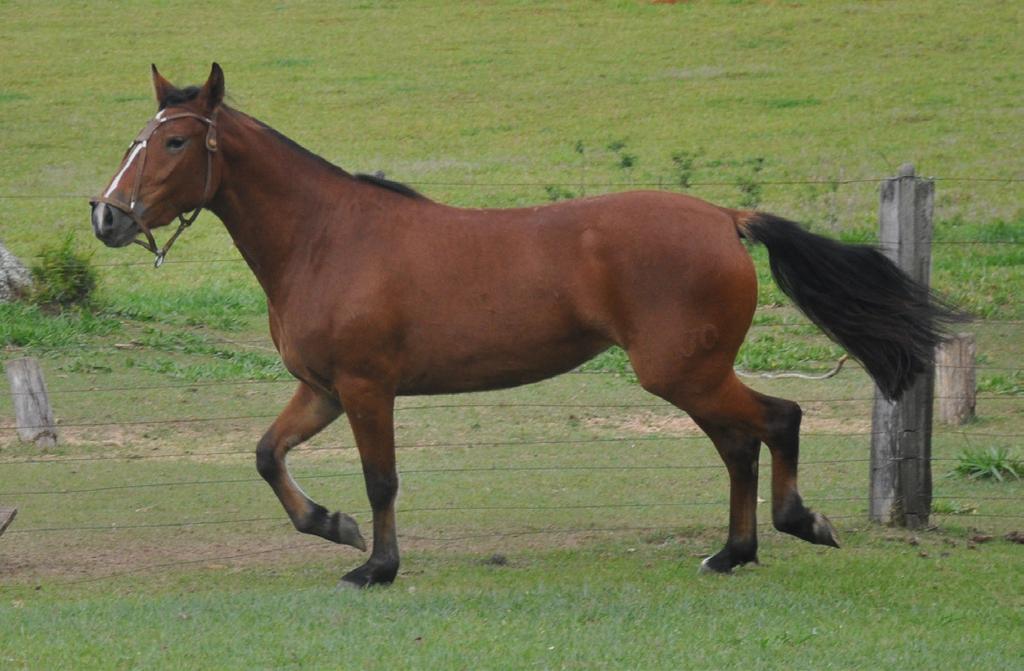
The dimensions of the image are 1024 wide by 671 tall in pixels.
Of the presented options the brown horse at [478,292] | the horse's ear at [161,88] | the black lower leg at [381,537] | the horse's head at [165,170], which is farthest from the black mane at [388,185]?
the black lower leg at [381,537]

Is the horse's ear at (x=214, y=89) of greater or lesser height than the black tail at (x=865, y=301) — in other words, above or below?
above

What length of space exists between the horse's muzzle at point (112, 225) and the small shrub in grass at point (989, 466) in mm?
5398

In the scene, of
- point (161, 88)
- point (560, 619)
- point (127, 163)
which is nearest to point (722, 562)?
point (560, 619)

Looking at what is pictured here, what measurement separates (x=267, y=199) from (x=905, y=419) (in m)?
3.57

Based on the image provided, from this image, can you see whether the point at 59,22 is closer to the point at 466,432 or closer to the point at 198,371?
the point at 198,371

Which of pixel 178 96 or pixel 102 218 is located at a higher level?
pixel 178 96

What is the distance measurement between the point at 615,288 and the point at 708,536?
69.0 inches

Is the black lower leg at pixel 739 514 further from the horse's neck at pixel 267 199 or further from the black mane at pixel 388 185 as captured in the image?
the horse's neck at pixel 267 199

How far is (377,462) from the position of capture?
6738 mm

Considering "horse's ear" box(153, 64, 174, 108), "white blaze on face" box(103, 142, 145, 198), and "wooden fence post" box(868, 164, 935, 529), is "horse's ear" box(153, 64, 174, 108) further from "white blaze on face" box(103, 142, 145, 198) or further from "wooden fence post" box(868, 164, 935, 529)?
"wooden fence post" box(868, 164, 935, 529)

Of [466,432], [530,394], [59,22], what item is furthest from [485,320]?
[59,22]

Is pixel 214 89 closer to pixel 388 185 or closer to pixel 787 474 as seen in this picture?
pixel 388 185

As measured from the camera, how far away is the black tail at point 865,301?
6.86 metres

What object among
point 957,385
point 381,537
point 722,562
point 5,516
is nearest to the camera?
point 381,537
